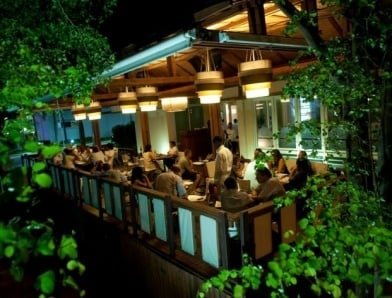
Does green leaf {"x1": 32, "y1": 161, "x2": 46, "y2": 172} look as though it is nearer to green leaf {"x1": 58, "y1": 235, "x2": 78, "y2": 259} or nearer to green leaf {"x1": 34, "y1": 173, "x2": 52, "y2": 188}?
green leaf {"x1": 34, "y1": 173, "x2": 52, "y2": 188}

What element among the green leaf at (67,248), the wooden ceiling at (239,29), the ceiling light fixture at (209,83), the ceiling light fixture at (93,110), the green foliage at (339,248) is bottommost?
the green foliage at (339,248)

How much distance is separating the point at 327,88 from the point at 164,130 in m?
15.4

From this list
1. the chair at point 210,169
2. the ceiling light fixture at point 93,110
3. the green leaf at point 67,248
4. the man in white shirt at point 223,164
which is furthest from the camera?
the chair at point 210,169

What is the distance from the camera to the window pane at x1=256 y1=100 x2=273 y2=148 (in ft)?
38.3

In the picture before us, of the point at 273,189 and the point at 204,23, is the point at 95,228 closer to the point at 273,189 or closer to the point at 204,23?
the point at 273,189

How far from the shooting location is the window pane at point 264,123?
11.7 metres

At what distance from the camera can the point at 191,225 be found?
4.89 meters

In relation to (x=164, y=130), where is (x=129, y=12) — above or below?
above

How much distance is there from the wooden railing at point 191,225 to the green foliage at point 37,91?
1958 millimetres

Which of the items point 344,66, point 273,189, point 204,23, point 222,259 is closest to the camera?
point 344,66

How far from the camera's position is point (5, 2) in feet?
13.1

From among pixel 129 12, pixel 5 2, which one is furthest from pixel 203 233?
pixel 129 12

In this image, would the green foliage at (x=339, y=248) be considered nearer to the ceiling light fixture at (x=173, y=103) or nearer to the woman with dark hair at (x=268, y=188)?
the woman with dark hair at (x=268, y=188)

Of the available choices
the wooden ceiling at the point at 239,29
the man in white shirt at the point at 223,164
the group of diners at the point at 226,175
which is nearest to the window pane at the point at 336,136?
the group of diners at the point at 226,175
